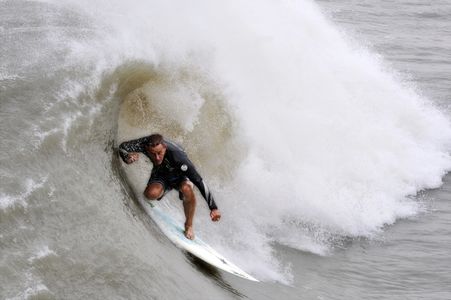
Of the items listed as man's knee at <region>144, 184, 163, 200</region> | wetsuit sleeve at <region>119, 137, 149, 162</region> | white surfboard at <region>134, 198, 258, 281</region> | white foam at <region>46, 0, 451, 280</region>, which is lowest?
white foam at <region>46, 0, 451, 280</region>

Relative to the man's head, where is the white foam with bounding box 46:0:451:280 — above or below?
below

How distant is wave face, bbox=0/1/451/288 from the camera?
884 centimetres

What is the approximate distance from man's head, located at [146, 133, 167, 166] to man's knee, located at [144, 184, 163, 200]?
315 mm

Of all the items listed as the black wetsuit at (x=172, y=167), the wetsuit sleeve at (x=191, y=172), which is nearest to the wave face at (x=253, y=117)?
the black wetsuit at (x=172, y=167)

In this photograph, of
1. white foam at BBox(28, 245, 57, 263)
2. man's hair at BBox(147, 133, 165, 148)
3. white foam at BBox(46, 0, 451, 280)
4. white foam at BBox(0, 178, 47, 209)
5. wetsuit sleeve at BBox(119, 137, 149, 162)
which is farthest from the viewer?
white foam at BBox(46, 0, 451, 280)

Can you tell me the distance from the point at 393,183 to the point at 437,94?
6238 mm

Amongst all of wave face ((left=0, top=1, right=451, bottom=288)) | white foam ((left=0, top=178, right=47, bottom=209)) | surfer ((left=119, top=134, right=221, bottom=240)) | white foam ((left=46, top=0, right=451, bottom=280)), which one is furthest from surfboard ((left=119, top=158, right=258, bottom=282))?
white foam ((left=0, top=178, right=47, bottom=209))

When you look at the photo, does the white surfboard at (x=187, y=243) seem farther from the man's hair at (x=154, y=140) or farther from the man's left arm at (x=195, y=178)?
the man's hair at (x=154, y=140)

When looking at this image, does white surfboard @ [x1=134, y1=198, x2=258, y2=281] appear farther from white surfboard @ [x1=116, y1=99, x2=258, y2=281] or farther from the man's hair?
the man's hair

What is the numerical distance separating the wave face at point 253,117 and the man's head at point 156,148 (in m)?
0.58

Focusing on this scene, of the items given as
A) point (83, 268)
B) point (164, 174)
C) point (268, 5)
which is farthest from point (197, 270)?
point (268, 5)

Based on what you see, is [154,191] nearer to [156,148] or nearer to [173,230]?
[173,230]

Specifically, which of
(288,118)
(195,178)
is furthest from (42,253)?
(288,118)

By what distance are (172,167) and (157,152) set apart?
0.26 meters
